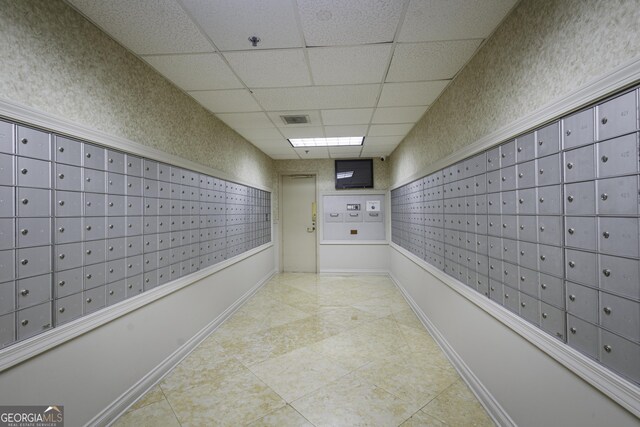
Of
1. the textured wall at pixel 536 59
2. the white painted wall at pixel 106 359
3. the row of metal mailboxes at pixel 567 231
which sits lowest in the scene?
the white painted wall at pixel 106 359

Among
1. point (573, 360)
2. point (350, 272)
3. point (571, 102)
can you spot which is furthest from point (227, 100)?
point (350, 272)

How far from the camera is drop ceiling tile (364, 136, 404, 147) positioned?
12.3 ft

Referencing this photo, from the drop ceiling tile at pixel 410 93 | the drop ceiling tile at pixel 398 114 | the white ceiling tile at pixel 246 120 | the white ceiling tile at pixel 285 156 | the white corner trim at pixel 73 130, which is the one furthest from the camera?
the white ceiling tile at pixel 285 156

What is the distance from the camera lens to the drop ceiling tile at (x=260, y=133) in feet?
10.8

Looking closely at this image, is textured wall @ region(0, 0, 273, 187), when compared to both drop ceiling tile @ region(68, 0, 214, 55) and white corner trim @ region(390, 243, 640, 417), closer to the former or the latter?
drop ceiling tile @ region(68, 0, 214, 55)

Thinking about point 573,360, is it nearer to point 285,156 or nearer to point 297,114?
point 297,114

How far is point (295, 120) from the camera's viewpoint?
2.96 meters

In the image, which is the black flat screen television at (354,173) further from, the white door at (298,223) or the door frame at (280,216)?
the white door at (298,223)

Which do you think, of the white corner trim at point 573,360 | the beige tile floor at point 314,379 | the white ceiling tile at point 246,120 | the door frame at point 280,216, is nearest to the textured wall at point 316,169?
the door frame at point 280,216

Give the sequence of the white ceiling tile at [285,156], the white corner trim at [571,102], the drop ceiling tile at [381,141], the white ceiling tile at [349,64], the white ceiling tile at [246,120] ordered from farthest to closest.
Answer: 1. the white ceiling tile at [285,156]
2. the drop ceiling tile at [381,141]
3. the white ceiling tile at [246,120]
4. the white ceiling tile at [349,64]
5. the white corner trim at [571,102]

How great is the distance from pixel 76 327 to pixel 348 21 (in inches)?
82.9

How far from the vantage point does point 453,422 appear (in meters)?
1.54

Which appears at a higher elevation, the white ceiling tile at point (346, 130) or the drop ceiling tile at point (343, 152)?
the drop ceiling tile at point (343, 152)

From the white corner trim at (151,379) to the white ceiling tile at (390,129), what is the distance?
278cm
